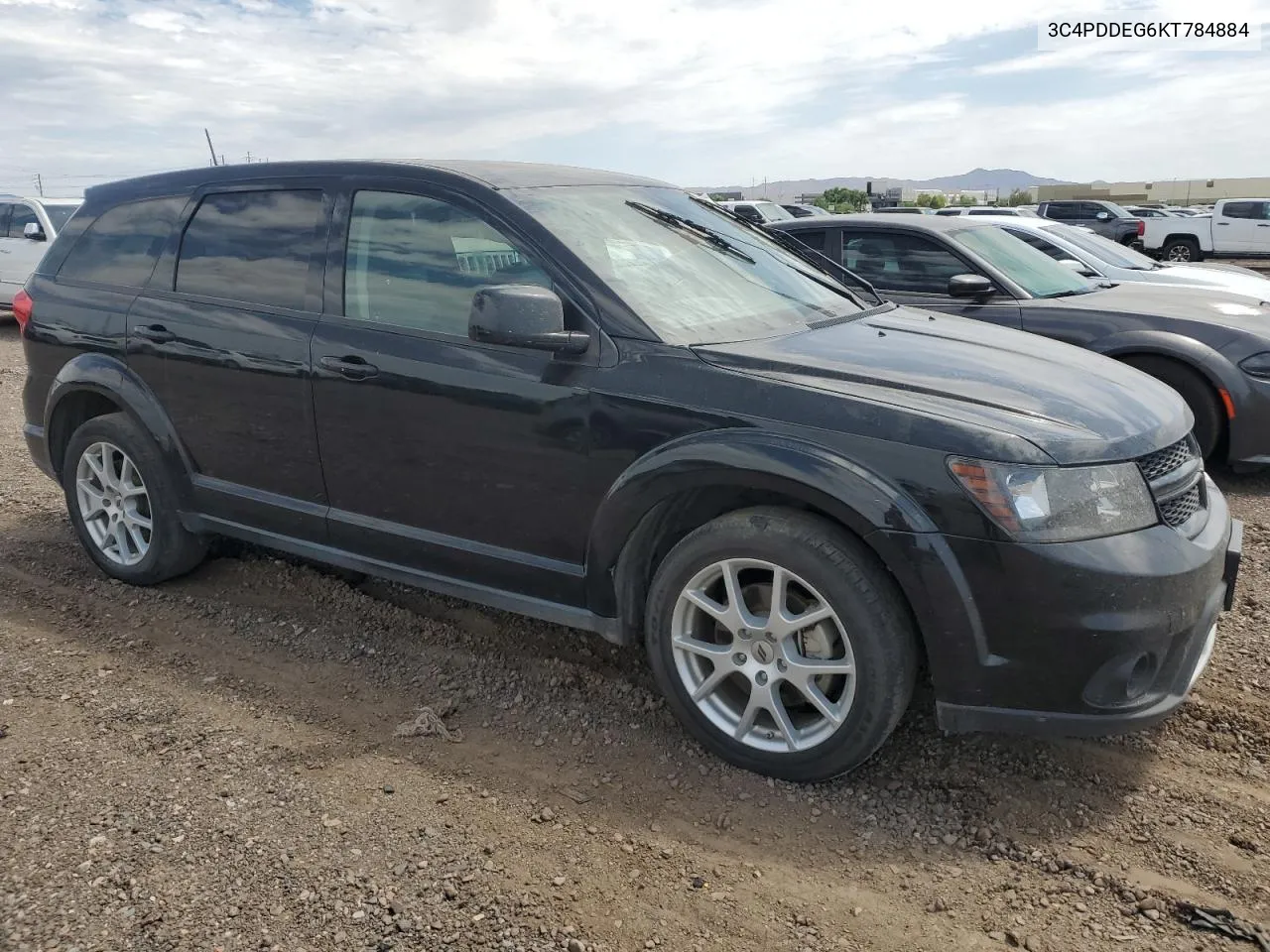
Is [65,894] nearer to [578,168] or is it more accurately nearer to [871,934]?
[871,934]

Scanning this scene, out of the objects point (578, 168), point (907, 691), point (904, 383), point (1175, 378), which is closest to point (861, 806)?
point (907, 691)

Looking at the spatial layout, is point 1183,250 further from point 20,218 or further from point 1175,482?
point 1175,482

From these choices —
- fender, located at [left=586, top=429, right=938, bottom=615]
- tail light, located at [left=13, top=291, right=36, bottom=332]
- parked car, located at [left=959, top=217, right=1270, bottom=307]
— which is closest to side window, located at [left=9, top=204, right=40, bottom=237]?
tail light, located at [left=13, top=291, right=36, bottom=332]

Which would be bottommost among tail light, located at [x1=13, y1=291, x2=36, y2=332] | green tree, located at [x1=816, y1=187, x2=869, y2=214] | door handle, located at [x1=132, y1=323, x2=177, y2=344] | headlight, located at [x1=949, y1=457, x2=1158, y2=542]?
headlight, located at [x1=949, y1=457, x2=1158, y2=542]

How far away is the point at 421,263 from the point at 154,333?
140 centimetres

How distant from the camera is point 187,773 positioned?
10.3 ft

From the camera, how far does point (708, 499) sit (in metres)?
3.12

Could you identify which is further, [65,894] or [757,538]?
[757,538]

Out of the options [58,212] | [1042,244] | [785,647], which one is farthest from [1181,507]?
[58,212]

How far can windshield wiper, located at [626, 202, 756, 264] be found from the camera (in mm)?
3867

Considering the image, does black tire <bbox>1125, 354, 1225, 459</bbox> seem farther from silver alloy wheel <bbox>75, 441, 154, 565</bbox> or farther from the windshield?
the windshield

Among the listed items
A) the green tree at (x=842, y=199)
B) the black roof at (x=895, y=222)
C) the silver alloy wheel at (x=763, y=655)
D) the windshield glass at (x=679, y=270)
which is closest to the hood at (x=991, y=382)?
the windshield glass at (x=679, y=270)

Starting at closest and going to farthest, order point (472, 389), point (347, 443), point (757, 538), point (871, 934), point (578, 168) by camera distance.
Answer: point (871, 934) → point (757, 538) → point (472, 389) → point (347, 443) → point (578, 168)

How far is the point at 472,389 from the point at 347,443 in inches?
24.6
